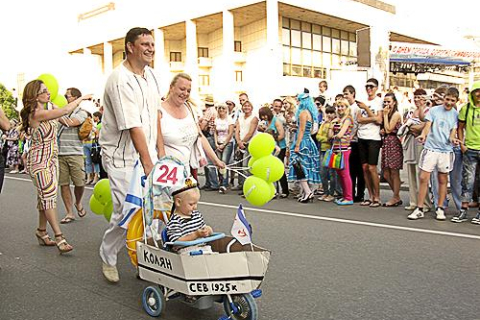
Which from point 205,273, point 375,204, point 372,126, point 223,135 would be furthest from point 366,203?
point 205,273

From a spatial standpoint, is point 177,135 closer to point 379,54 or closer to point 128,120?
point 128,120

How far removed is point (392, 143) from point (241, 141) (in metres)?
3.40

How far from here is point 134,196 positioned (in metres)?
4.33

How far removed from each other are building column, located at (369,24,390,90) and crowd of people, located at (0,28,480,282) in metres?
11.9

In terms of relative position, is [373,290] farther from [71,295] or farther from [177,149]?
[71,295]

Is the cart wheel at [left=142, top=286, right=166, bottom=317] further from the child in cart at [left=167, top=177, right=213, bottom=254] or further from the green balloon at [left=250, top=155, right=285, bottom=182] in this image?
the green balloon at [left=250, top=155, right=285, bottom=182]

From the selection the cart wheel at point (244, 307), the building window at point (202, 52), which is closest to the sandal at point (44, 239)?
the cart wheel at point (244, 307)

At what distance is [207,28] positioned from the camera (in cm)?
5103

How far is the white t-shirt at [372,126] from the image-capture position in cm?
929

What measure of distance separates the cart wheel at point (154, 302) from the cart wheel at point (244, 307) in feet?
1.78

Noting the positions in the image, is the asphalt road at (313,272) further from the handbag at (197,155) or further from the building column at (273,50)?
the building column at (273,50)

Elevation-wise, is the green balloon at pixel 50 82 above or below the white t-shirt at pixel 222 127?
above

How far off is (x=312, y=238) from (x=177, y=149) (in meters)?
2.37

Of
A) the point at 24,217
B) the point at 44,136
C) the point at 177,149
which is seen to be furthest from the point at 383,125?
the point at 24,217
